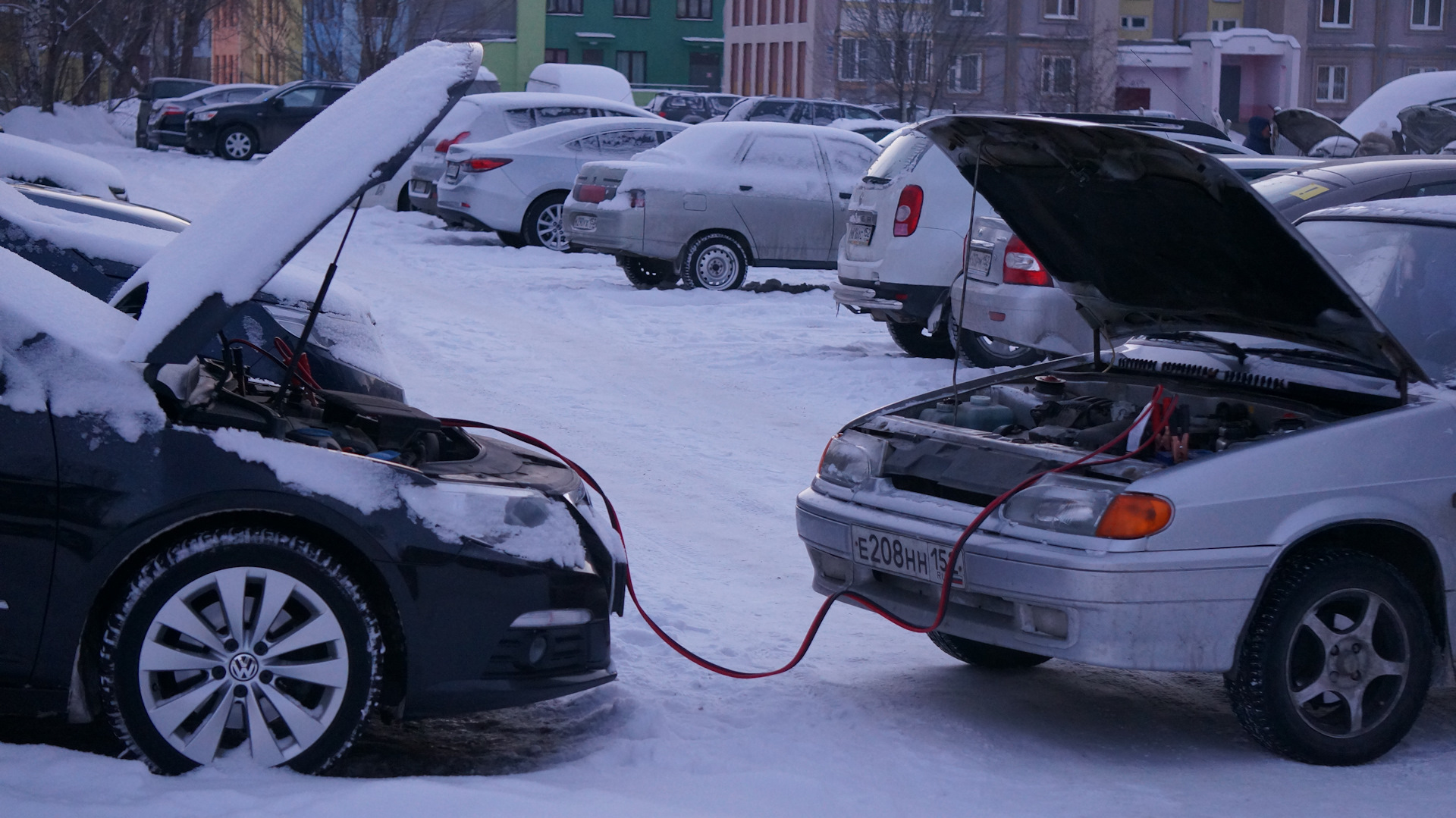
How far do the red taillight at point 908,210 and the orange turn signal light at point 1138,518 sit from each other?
7.06 metres

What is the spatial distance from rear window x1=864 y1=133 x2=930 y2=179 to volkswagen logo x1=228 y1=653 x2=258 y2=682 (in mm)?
8146

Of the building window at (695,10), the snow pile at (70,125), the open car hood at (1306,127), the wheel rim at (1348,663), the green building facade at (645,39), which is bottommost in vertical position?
the wheel rim at (1348,663)

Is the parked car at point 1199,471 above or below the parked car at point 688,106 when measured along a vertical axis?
below

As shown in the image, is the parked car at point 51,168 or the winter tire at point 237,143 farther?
the winter tire at point 237,143

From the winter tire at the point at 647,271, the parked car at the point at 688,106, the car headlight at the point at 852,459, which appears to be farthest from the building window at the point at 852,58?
the car headlight at the point at 852,459

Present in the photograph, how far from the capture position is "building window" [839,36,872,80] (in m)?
53.5

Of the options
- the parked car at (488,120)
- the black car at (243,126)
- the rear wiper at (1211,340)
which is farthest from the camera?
the black car at (243,126)

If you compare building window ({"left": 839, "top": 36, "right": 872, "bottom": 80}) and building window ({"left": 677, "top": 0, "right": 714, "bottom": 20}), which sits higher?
building window ({"left": 677, "top": 0, "right": 714, "bottom": 20})

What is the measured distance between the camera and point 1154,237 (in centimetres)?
506

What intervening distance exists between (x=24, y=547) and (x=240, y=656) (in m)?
0.59

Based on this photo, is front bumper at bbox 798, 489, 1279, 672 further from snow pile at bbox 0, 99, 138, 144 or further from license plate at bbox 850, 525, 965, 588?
snow pile at bbox 0, 99, 138, 144

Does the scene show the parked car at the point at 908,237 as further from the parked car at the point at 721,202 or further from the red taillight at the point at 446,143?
the red taillight at the point at 446,143

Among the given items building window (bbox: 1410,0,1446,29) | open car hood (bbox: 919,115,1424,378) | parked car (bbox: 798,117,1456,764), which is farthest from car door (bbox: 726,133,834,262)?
building window (bbox: 1410,0,1446,29)

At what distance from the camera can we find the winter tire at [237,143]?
32281mm
